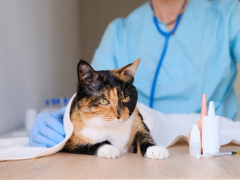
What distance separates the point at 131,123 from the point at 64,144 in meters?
0.19

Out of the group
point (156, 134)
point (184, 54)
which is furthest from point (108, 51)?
point (156, 134)

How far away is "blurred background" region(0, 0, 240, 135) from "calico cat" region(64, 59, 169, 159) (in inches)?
21.9

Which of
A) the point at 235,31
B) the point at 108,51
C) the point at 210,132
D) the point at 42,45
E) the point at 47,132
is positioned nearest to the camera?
the point at 210,132

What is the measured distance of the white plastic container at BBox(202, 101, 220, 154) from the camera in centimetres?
90

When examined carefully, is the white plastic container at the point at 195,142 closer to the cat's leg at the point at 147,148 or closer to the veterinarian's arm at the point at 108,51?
the cat's leg at the point at 147,148

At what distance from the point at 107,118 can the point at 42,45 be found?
1.17 m

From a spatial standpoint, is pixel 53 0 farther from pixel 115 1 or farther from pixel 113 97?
pixel 113 97

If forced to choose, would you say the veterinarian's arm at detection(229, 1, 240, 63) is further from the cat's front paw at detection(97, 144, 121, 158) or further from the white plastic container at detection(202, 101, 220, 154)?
the cat's front paw at detection(97, 144, 121, 158)

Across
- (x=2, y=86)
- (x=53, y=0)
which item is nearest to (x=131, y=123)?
(x=2, y=86)

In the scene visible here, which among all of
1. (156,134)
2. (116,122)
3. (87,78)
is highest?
(87,78)

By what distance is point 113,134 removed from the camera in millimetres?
991

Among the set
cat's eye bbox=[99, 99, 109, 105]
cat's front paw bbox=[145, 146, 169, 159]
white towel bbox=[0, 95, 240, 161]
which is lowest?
white towel bbox=[0, 95, 240, 161]

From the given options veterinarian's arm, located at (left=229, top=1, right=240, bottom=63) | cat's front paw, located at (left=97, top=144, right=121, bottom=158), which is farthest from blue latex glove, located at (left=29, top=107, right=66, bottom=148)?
veterinarian's arm, located at (left=229, top=1, right=240, bottom=63)

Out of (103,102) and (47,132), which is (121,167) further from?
(47,132)
